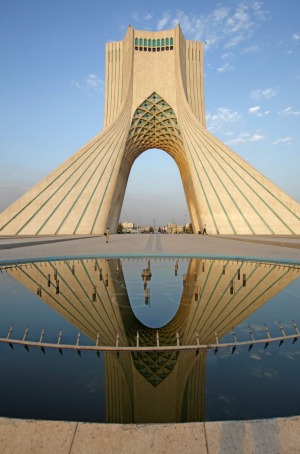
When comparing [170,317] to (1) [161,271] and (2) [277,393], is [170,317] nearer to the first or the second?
(2) [277,393]

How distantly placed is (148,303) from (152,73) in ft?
104

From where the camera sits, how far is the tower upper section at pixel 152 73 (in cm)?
3072

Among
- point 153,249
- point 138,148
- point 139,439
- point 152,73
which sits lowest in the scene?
point 139,439

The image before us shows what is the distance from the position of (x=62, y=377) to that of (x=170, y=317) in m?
2.06

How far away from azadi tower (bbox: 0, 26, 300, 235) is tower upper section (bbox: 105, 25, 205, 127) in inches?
4.1

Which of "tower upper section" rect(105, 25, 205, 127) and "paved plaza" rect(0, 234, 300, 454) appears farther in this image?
"tower upper section" rect(105, 25, 205, 127)

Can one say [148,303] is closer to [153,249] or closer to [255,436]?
[255,436]

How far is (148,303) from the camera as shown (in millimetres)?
5152

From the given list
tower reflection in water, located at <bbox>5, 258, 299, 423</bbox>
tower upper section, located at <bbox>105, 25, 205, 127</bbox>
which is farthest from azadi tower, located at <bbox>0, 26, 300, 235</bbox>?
tower reflection in water, located at <bbox>5, 258, 299, 423</bbox>

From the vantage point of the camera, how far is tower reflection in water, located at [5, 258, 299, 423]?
2.23 metres

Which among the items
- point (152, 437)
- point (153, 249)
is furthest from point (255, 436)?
point (153, 249)

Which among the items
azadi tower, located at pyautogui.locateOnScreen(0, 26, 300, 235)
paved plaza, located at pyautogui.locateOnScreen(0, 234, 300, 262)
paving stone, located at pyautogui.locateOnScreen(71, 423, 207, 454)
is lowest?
paving stone, located at pyautogui.locateOnScreen(71, 423, 207, 454)

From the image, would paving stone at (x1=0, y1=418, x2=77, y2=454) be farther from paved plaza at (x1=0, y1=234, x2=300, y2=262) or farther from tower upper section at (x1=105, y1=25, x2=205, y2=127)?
tower upper section at (x1=105, y1=25, x2=205, y2=127)

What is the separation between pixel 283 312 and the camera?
4.48 meters
